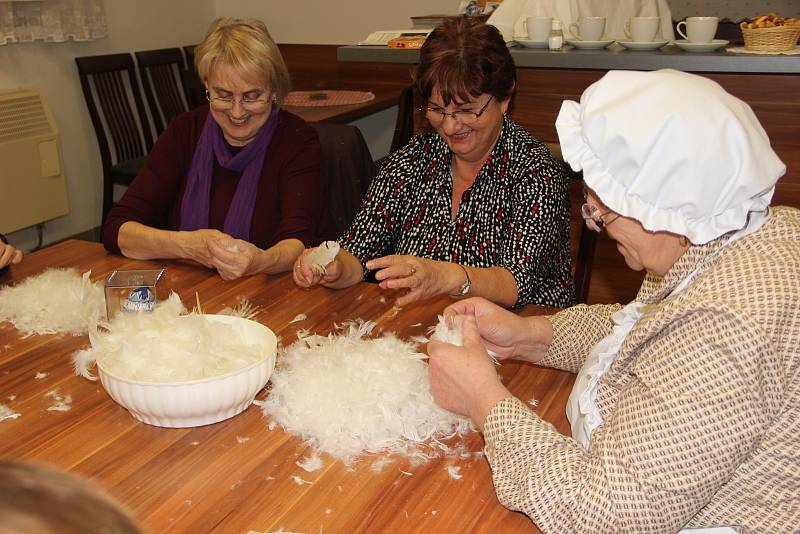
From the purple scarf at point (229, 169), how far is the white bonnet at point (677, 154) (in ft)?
5.17

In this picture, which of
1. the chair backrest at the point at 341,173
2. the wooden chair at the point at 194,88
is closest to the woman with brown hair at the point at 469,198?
the chair backrest at the point at 341,173

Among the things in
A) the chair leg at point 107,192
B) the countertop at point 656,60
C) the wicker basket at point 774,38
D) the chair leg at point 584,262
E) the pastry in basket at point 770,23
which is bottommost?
the chair leg at point 107,192

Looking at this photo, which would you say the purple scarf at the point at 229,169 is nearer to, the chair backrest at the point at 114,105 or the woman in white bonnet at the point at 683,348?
the woman in white bonnet at the point at 683,348

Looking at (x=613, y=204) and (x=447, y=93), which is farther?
(x=447, y=93)

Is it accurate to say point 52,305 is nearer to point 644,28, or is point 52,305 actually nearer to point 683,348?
point 683,348

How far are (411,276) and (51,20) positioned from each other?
4.00 meters

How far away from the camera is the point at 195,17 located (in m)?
6.28

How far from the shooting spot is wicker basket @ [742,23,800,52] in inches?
123

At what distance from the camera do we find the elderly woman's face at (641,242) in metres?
1.27

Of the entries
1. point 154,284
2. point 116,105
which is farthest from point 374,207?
point 116,105

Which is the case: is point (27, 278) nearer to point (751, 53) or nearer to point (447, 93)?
point (447, 93)

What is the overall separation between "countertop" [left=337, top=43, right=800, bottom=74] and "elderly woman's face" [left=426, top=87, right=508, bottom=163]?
3.86 feet

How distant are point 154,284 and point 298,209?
78 cm

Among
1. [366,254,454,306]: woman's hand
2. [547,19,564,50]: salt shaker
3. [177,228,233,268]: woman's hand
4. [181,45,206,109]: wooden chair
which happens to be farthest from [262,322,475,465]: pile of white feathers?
[181,45,206,109]: wooden chair
